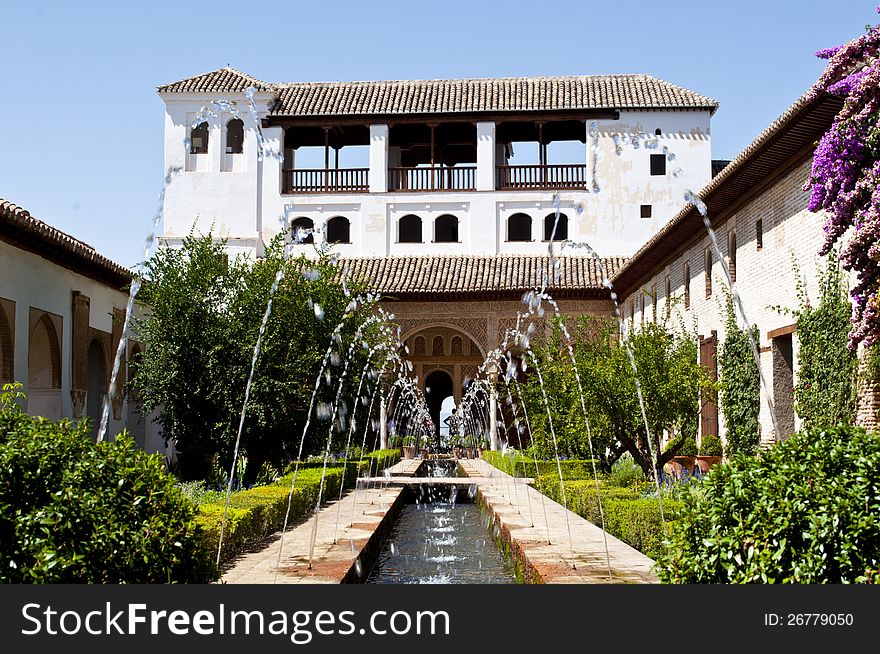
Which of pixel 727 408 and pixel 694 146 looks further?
pixel 694 146

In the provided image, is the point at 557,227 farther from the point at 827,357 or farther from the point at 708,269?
the point at 827,357

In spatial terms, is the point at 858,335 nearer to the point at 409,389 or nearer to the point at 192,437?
the point at 192,437

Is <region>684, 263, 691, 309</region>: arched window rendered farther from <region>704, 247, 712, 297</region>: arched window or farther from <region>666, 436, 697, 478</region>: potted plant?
<region>666, 436, 697, 478</region>: potted plant

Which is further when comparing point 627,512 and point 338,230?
point 338,230

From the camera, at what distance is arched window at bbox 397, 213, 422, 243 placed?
3234 centimetres

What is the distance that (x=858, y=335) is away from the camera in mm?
10961

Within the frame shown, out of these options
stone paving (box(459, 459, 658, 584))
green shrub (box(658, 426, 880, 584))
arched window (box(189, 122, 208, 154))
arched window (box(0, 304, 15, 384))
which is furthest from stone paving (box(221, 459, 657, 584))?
arched window (box(189, 122, 208, 154))

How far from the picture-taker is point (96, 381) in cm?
2261

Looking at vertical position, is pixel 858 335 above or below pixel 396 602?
above

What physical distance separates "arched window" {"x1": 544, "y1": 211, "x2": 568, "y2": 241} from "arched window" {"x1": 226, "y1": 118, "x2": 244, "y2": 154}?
9.15 metres

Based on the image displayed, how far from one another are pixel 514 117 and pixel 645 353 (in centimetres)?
1643

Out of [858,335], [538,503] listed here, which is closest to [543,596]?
[858,335]

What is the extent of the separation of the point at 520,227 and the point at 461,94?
4.26m

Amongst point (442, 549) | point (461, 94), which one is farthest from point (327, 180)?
point (442, 549)
